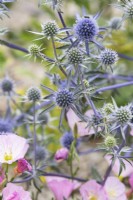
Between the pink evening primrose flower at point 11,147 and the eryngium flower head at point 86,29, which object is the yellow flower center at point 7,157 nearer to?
the pink evening primrose flower at point 11,147

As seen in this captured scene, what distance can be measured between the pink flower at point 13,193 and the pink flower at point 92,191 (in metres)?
0.16

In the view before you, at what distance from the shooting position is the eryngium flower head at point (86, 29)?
111 cm

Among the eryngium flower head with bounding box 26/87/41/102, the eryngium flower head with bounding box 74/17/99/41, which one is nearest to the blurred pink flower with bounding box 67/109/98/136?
the eryngium flower head with bounding box 26/87/41/102

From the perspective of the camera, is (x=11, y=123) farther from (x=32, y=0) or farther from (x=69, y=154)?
(x=32, y=0)

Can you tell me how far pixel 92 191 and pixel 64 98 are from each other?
221 mm

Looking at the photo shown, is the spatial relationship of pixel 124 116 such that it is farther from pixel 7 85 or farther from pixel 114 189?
pixel 7 85

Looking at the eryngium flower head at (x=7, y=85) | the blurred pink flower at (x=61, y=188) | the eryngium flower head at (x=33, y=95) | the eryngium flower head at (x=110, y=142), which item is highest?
the eryngium flower head at (x=7, y=85)

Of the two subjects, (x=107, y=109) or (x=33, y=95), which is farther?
(x=33, y=95)

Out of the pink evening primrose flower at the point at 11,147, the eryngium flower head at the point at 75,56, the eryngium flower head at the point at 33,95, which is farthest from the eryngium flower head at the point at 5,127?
the eryngium flower head at the point at 75,56

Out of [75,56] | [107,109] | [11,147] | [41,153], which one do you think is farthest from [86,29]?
[41,153]

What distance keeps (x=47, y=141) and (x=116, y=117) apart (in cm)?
44

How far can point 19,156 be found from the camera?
108 cm

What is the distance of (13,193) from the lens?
1.03 m

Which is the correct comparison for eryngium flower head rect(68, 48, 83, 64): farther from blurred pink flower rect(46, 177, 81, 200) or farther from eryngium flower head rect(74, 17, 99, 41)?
blurred pink flower rect(46, 177, 81, 200)
